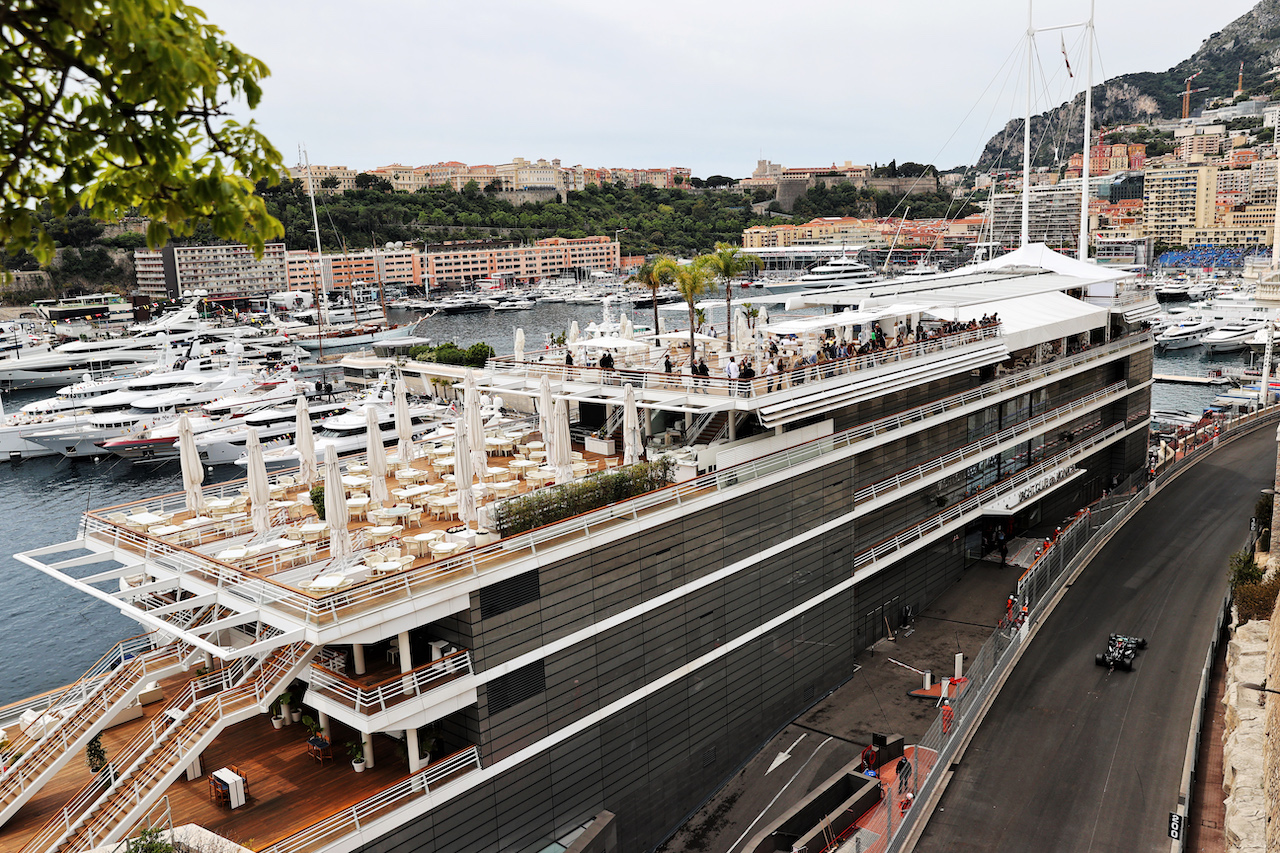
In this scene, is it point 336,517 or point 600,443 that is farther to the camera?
point 600,443

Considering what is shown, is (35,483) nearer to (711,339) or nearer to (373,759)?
(711,339)

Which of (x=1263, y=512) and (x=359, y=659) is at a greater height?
(x=359, y=659)

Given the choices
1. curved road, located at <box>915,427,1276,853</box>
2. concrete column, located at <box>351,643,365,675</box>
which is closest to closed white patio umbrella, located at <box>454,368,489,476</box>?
concrete column, located at <box>351,643,365,675</box>

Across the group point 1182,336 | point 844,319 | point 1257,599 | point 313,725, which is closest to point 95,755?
point 313,725

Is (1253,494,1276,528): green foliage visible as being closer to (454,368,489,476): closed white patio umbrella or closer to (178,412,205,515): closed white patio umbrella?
(454,368,489,476): closed white patio umbrella

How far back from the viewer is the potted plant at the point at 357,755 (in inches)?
664

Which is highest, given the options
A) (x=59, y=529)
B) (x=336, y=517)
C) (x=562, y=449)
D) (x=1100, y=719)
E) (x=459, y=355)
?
(x=562, y=449)

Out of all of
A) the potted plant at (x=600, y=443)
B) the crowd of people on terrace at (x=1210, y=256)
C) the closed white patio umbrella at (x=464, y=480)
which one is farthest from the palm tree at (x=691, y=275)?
the crowd of people on terrace at (x=1210, y=256)

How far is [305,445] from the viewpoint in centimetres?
2225

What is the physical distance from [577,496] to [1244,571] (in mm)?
22153

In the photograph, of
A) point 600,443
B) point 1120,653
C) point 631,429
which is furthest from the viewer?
point 1120,653

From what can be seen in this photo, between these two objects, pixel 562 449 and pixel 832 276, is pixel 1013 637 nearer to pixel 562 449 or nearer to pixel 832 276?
pixel 562 449

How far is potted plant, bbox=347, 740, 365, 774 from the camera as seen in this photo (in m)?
16.9

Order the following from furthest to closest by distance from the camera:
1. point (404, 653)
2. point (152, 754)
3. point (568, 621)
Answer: point (568, 621)
point (404, 653)
point (152, 754)
